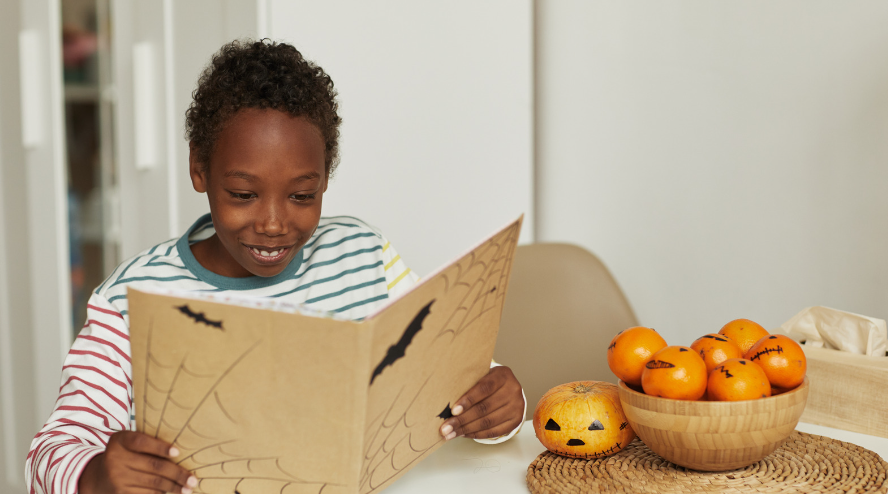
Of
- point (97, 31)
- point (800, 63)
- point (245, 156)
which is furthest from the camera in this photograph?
point (97, 31)

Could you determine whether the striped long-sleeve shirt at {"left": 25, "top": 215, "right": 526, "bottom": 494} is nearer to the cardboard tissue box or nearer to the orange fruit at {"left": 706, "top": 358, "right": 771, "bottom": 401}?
the orange fruit at {"left": 706, "top": 358, "right": 771, "bottom": 401}

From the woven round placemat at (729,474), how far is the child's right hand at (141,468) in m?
0.31

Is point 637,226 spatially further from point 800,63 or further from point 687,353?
point 687,353

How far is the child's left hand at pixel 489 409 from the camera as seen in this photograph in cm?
71

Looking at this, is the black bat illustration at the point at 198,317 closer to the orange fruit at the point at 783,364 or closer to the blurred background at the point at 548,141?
the orange fruit at the point at 783,364

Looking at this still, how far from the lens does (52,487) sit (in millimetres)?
632

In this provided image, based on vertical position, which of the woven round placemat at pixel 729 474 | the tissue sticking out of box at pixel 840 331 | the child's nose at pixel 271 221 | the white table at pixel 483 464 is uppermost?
the child's nose at pixel 271 221

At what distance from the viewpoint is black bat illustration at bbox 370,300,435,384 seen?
1.68 ft

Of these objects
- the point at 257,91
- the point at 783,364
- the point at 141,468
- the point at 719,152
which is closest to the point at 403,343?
the point at 141,468

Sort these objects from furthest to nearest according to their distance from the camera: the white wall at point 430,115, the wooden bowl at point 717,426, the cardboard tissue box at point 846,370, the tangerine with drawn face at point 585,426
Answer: the white wall at point 430,115 → the cardboard tissue box at point 846,370 → the tangerine with drawn face at point 585,426 → the wooden bowl at point 717,426

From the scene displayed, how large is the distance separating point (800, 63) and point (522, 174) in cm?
63

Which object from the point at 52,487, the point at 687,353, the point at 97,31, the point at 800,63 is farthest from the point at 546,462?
the point at 97,31

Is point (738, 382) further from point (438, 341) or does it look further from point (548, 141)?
point (548, 141)

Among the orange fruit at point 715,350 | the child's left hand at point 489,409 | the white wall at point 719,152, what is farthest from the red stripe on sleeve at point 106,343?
the white wall at point 719,152
